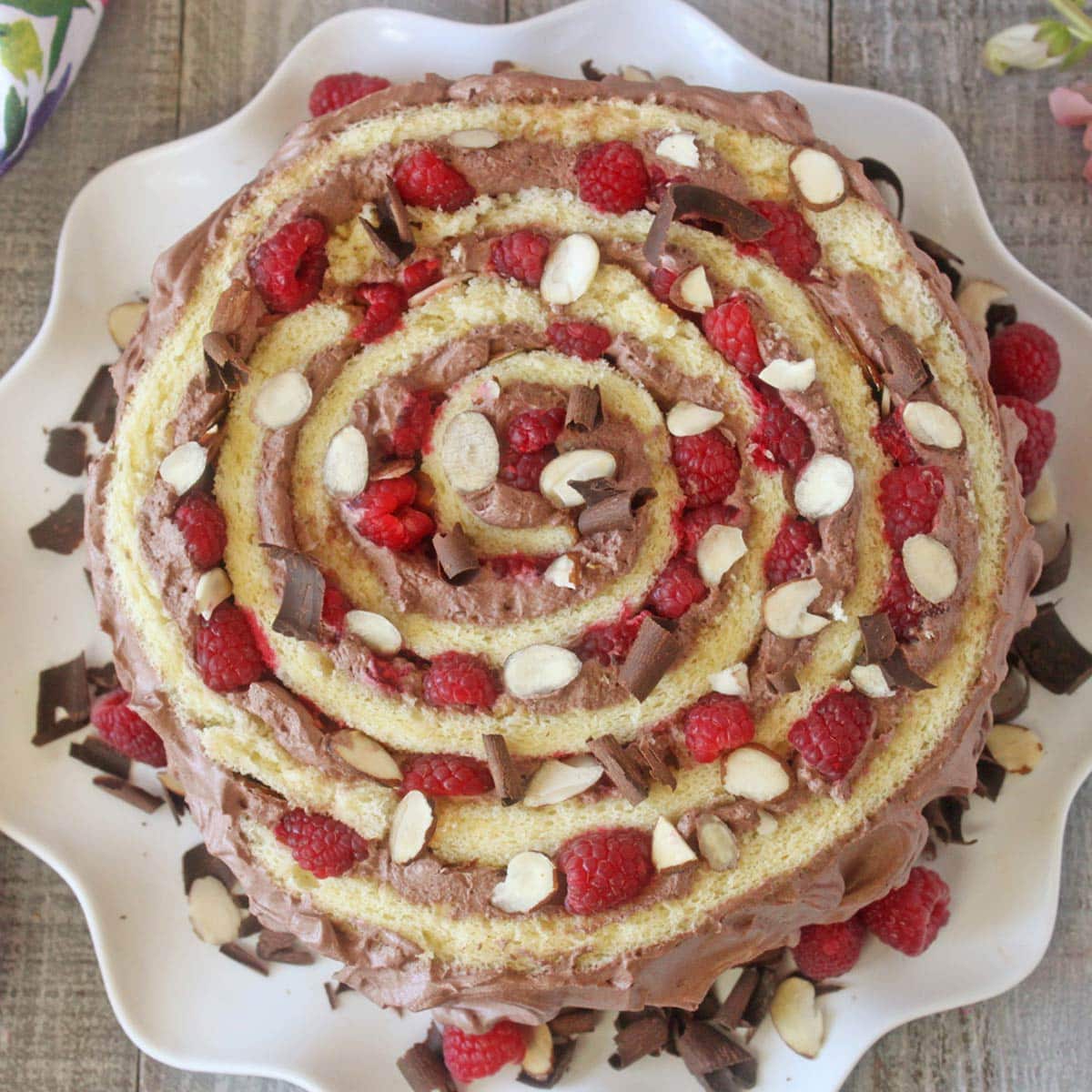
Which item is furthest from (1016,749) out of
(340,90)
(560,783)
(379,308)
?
(340,90)

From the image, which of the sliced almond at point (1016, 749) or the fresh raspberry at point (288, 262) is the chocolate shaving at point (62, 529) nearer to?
the fresh raspberry at point (288, 262)

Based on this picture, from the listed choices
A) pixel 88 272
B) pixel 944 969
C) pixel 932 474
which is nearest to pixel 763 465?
pixel 932 474

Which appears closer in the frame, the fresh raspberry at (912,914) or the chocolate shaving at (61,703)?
the fresh raspberry at (912,914)

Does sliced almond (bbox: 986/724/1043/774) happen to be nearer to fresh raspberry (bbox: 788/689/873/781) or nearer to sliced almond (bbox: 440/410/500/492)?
fresh raspberry (bbox: 788/689/873/781)

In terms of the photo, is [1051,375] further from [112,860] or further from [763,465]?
[112,860]

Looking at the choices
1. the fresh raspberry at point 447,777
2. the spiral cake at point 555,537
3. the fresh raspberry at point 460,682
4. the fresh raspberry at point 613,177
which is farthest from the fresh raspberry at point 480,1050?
the fresh raspberry at point 613,177

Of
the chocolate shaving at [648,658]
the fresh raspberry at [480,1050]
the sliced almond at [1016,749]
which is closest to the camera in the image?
the chocolate shaving at [648,658]

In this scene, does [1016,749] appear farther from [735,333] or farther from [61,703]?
[61,703]
